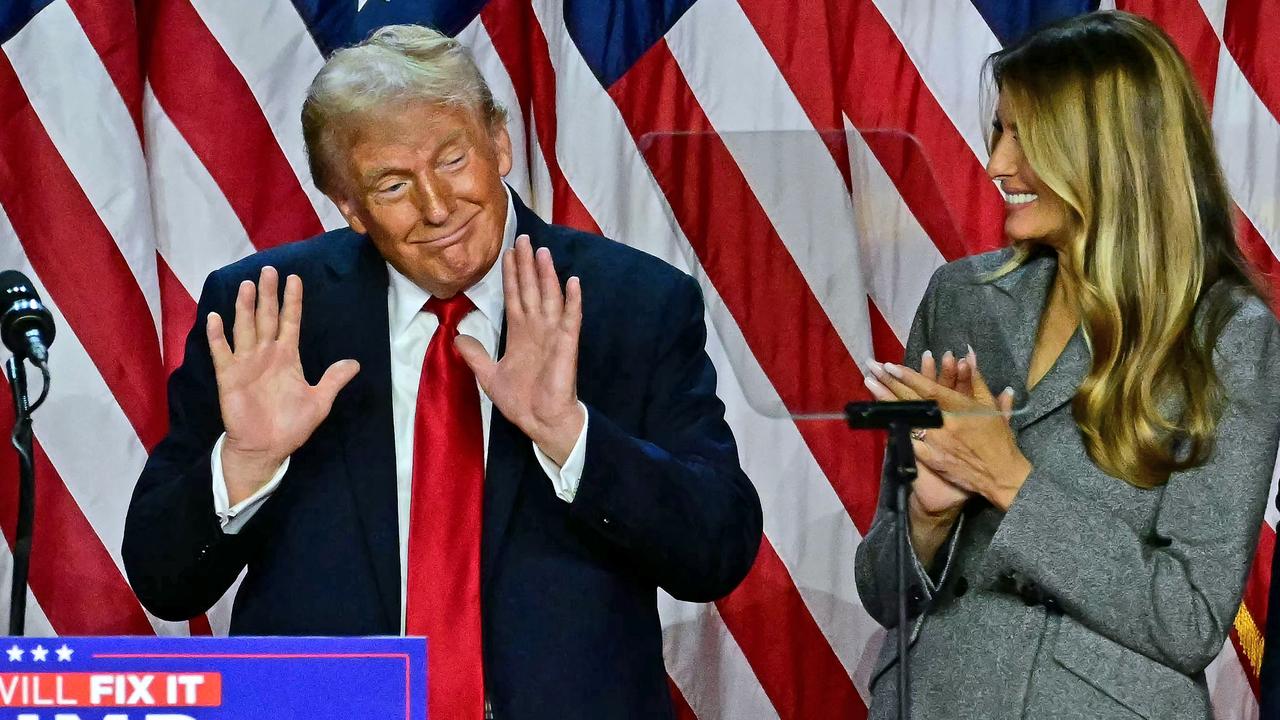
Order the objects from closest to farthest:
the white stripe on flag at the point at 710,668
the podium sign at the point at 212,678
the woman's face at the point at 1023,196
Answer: the podium sign at the point at 212,678
the woman's face at the point at 1023,196
the white stripe on flag at the point at 710,668

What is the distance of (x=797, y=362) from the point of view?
162cm

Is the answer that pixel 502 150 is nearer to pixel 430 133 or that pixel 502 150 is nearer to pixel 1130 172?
pixel 430 133

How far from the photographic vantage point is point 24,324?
74.2 inches

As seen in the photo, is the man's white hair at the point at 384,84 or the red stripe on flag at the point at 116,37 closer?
the man's white hair at the point at 384,84

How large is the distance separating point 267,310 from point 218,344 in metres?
0.06

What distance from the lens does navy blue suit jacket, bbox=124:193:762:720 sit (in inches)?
67.8

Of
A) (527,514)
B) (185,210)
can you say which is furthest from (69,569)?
(527,514)

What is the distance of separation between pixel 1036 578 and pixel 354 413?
0.78 metres

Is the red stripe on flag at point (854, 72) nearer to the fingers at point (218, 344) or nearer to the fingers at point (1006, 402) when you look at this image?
the fingers at point (1006, 402)

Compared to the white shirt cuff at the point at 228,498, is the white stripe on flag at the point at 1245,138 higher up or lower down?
higher up

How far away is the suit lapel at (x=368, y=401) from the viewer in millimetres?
1755

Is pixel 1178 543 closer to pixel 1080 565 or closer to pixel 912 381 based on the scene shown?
pixel 1080 565

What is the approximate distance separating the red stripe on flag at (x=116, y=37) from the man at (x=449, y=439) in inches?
43.4

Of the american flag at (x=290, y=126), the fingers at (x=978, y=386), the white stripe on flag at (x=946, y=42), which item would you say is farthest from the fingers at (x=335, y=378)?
the white stripe on flag at (x=946, y=42)
